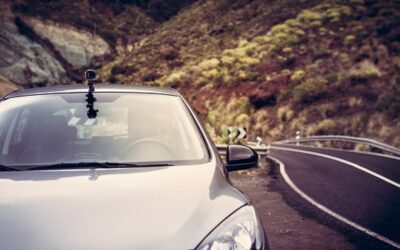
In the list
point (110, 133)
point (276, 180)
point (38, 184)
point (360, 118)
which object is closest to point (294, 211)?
point (276, 180)

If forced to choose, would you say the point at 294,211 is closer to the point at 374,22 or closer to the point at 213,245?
the point at 213,245

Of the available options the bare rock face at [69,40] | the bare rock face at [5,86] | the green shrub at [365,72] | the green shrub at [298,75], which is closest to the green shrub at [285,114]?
the green shrub at [298,75]

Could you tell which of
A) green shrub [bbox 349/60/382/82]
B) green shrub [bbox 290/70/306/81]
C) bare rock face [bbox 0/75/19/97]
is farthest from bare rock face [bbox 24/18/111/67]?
green shrub [bbox 349/60/382/82]

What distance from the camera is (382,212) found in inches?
363

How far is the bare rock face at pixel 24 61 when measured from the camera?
157ft

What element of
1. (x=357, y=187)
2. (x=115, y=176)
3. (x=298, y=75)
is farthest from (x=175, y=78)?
(x=115, y=176)

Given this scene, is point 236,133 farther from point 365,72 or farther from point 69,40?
point 69,40

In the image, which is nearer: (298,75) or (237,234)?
(237,234)

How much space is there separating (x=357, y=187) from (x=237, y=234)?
983 cm

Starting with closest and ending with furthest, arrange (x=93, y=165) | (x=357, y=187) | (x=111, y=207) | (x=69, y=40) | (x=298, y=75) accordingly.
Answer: (x=111, y=207), (x=93, y=165), (x=357, y=187), (x=298, y=75), (x=69, y=40)

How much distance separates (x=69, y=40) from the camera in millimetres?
57906

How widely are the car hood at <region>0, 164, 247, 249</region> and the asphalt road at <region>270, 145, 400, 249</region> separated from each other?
4.90 meters

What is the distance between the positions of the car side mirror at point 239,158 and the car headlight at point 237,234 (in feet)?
3.70

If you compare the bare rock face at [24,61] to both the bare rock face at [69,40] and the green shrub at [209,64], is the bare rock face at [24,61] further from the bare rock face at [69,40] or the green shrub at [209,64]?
the green shrub at [209,64]
